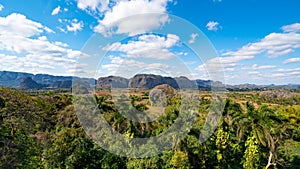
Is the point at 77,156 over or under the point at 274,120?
under

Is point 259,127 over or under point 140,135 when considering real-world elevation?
over

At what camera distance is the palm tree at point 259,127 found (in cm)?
1356

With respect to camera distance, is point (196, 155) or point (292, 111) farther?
point (292, 111)

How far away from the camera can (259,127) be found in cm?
1387

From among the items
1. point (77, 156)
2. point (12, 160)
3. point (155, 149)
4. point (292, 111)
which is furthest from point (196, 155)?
point (292, 111)

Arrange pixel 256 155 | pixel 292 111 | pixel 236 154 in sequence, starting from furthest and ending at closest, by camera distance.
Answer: pixel 292 111 < pixel 236 154 < pixel 256 155

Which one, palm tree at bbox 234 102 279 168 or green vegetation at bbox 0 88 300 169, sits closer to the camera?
green vegetation at bbox 0 88 300 169

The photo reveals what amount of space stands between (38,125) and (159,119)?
871cm

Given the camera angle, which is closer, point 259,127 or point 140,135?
point 259,127

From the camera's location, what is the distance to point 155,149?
13.3m

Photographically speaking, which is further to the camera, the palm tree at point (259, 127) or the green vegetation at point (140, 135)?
the palm tree at point (259, 127)

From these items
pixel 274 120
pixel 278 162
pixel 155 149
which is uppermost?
pixel 274 120

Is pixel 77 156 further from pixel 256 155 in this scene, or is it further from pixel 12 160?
pixel 256 155

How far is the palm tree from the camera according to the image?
13559mm
